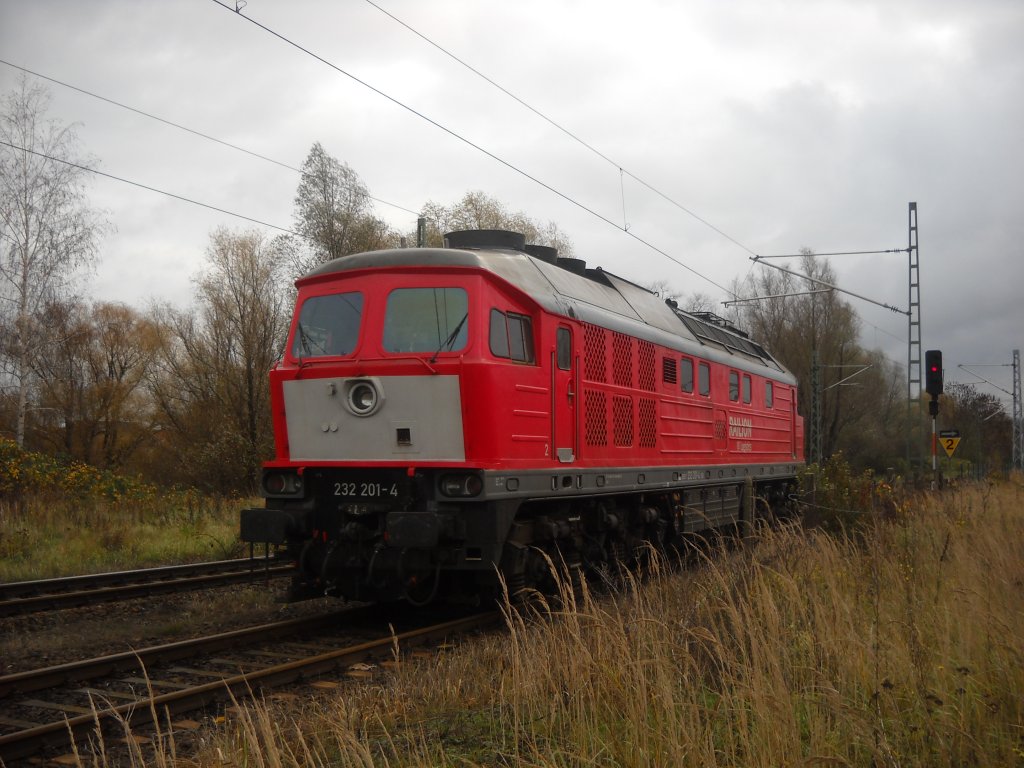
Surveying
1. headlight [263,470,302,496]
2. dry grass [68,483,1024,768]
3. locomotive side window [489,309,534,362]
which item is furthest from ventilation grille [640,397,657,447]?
headlight [263,470,302,496]

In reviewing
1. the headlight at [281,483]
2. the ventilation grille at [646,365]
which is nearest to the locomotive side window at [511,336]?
the headlight at [281,483]

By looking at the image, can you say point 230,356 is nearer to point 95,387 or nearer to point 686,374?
point 95,387

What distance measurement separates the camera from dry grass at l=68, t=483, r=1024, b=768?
384cm

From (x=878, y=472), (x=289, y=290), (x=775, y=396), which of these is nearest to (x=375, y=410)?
(x=775, y=396)

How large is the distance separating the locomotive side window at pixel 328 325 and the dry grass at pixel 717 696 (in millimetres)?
3316

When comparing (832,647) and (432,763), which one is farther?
(832,647)

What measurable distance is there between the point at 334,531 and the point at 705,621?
3.78m

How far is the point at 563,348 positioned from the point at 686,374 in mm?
3935

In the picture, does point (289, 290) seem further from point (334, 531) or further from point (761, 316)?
point (334, 531)

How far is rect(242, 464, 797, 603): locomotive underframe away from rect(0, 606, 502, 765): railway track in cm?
49

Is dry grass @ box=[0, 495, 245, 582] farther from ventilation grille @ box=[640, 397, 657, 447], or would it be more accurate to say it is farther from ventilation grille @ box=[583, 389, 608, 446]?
ventilation grille @ box=[583, 389, 608, 446]

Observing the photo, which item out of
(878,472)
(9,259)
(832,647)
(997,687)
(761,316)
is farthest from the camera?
(761,316)

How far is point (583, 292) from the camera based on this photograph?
10.3m

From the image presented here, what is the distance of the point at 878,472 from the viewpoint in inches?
1743
